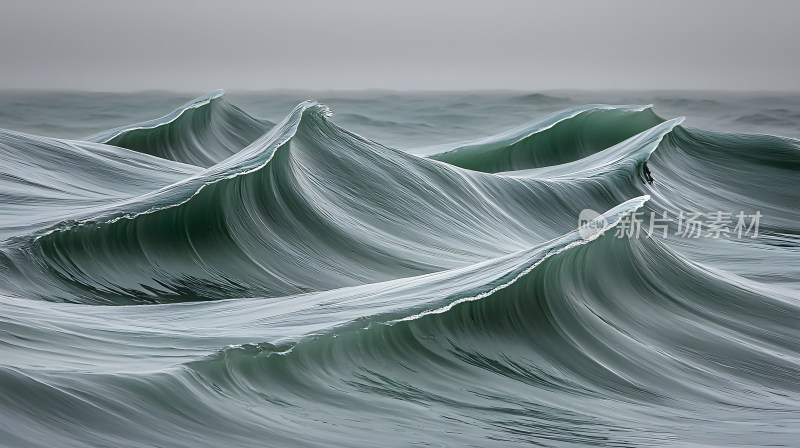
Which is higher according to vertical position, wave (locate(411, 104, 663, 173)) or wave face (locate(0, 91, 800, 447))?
wave (locate(411, 104, 663, 173))

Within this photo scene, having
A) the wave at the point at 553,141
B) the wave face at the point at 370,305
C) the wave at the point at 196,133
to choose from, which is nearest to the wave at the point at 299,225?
the wave face at the point at 370,305

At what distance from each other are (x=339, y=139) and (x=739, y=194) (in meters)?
4.30

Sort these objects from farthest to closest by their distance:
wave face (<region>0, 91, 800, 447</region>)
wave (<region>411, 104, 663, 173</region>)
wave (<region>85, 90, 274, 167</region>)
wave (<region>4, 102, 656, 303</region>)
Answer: wave (<region>411, 104, 663, 173</region>) < wave (<region>85, 90, 274, 167</region>) < wave (<region>4, 102, 656, 303</region>) < wave face (<region>0, 91, 800, 447</region>)

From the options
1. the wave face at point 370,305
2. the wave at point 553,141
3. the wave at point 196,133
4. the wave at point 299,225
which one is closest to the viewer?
the wave face at point 370,305

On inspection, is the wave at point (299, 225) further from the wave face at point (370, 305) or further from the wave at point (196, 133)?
the wave at point (196, 133)

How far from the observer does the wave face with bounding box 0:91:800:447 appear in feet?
8.93

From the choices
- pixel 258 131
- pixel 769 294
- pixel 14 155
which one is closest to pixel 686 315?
pixel 769 294

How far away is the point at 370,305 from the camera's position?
12.0ft

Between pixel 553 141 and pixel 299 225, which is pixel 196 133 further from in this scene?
pixel 299 225

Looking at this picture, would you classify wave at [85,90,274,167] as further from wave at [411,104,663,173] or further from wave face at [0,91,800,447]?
wave at [411,104,663,173]

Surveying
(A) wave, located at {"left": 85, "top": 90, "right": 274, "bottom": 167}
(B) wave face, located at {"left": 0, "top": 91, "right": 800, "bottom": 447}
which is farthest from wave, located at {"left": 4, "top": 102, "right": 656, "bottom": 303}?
(A) wave, located at {"left": 85, "top": 90, "right": 274, "bottom": 167}

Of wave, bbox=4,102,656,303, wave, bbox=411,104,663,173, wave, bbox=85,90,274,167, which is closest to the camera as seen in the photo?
wave, bbox=4,102,656,303

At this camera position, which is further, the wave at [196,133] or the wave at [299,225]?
the wave at [196,133]

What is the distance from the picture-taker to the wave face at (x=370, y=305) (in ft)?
8.93
